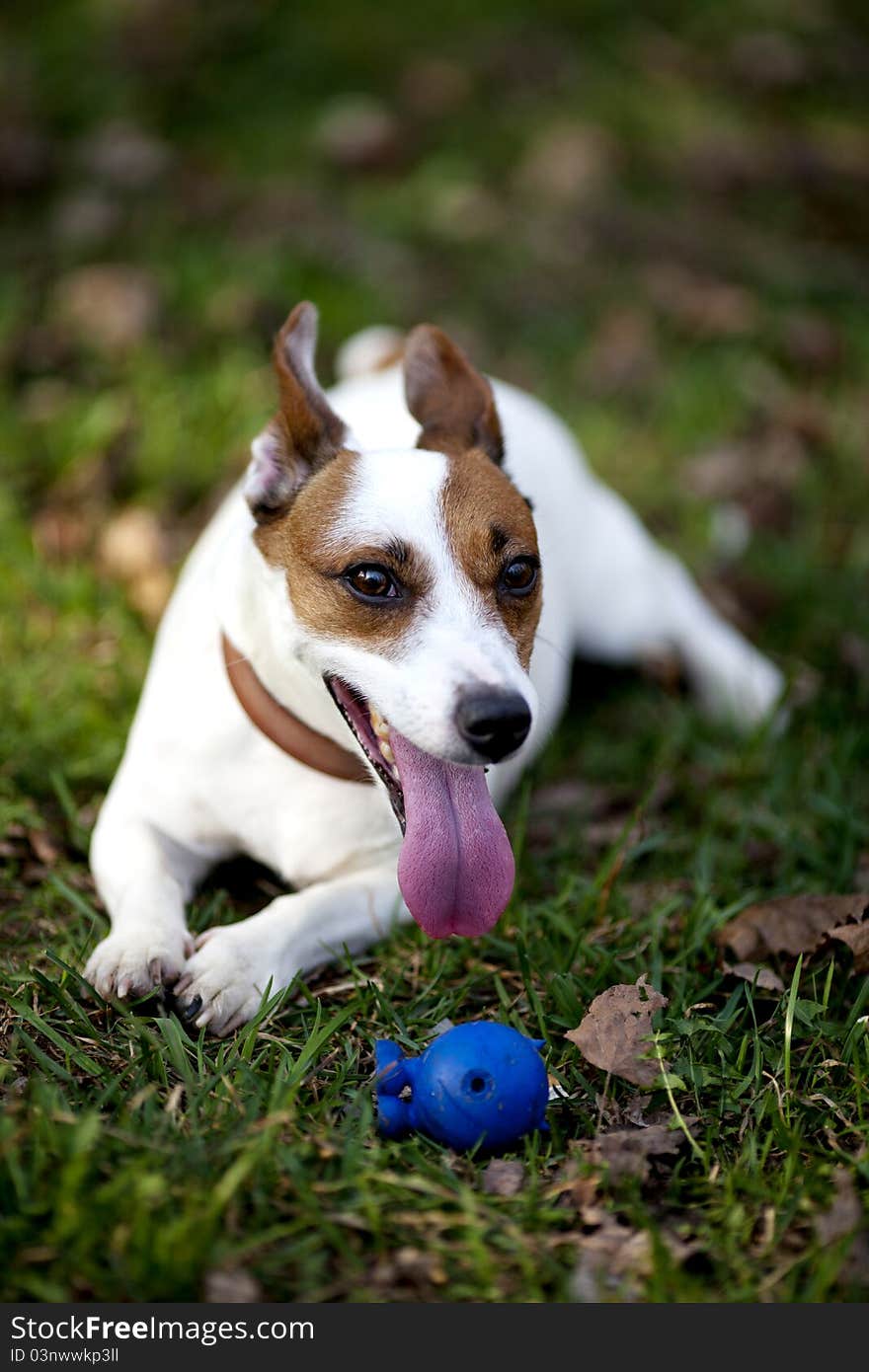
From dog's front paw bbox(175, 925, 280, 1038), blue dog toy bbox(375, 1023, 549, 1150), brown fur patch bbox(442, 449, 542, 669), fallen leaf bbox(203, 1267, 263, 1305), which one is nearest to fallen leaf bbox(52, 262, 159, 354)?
brown fur patch bbox(442, 449, 542, 669)

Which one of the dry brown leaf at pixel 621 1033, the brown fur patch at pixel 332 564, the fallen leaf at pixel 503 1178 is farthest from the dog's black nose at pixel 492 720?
the fallen leaf at pixel 503 1178

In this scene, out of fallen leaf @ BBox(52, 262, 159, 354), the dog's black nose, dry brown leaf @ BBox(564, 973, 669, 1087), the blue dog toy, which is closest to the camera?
the blue dog toy

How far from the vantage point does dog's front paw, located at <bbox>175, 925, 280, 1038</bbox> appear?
257cm

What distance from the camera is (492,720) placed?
7.69 feet

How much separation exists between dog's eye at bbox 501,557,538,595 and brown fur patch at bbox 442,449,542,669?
1 cm

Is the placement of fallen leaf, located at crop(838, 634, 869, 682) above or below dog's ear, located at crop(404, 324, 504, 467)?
below

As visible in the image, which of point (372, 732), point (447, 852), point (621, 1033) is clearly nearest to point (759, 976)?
point (621, 1033)

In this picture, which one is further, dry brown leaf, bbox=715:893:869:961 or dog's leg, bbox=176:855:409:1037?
dry brown leaf, bbox=715:893:869:961

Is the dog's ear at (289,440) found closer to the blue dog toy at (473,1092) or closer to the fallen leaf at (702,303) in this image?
the blue dog toy at (473,1092)

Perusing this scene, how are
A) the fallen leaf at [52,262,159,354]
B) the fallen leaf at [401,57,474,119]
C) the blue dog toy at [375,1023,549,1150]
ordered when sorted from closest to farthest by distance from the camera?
the blue dog toy at [375,1023,549,1150] < the fallen leaf at [52,262,159,354] < the fallen leaf at [401,57,474,119]

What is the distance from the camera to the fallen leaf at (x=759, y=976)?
2777mm

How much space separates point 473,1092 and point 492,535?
116cm

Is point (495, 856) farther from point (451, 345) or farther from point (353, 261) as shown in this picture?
point (353, 261)

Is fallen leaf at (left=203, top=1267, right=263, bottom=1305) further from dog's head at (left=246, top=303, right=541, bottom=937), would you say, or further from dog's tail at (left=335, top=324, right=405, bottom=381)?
dog's tail at (left=335, top=324, right=405, bottom=381)
